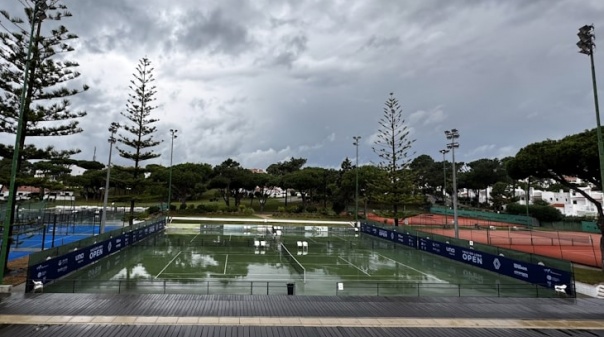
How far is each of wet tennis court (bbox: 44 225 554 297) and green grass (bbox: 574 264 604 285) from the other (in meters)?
3.60

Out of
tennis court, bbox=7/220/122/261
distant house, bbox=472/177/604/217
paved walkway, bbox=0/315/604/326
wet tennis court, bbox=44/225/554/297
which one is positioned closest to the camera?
paved walkway, bbox=0/315/604/326

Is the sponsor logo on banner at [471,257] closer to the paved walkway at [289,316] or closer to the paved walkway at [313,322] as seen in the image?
the paved walkway at [289,316]

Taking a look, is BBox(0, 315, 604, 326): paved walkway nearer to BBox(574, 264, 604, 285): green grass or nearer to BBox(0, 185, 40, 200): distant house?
BBox(574, 264, 604, 285): green grass

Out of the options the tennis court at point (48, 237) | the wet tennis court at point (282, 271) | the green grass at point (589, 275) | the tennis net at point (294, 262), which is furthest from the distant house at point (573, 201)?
the tennis court at point (48, 237)

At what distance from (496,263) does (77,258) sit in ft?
83.0

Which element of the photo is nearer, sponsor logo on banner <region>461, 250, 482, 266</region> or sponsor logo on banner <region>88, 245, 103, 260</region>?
sponsor logo on banner <region>88, 245, 103, 260</region>

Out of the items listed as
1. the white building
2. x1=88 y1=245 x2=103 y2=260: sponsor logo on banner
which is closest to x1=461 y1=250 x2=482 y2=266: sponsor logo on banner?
x1=88 y1=245 x2=103 y2=260: sponsor logo on banner

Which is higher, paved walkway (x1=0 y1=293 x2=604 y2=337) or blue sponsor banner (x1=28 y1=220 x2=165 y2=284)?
blue sponsor banner (x1=28 y1=220 x2=165 y2=284)

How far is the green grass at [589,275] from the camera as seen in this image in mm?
19272

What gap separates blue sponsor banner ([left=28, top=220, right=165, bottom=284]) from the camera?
15.8m

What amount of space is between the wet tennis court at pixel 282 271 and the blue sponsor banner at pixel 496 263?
18.2 inches

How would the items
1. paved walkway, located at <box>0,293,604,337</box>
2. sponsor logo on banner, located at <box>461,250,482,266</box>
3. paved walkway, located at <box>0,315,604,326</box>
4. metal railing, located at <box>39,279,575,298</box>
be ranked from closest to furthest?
paved walkway, located at <box>0,293,604,337</box> → paved walkway, located at <box>0,315,604,326</box> → metal railing, located at <box>39,279,575,298</box> → sponsor logo on banner, located at <box>461,250,482,266</box>

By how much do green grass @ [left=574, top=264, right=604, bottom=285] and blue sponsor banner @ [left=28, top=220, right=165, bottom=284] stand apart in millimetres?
26643

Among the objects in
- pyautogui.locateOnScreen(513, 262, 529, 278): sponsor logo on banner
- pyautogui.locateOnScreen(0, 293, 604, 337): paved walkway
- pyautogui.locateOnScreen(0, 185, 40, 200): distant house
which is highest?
pyautogui.locateOnScreen(0, 185, 40, 200): distant house
